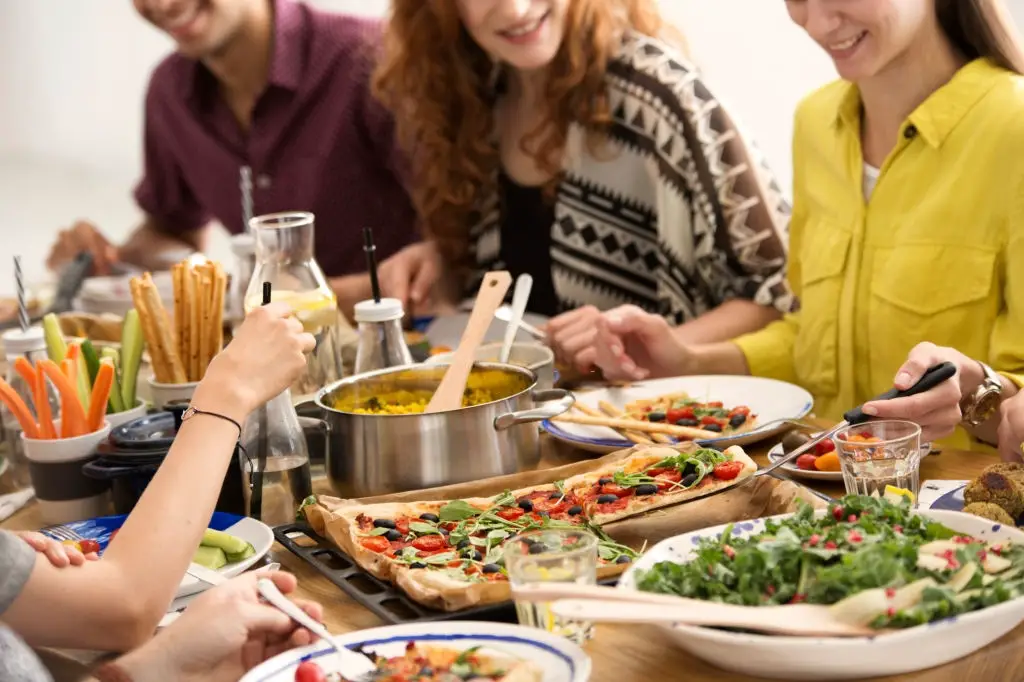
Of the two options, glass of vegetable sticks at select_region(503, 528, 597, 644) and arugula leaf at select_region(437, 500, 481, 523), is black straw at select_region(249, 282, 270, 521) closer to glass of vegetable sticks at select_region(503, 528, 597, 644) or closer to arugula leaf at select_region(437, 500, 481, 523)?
arugula leaf at select_region(437, 500, 481, 523)

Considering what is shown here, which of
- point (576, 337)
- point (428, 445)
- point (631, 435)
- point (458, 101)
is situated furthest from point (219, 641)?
point (458, 101)

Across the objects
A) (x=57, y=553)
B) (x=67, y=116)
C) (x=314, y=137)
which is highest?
(x=67, y=116)

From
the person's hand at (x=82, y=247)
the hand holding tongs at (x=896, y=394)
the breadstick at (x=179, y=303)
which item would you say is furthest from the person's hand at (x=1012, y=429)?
the person's hand at (x=82, y=247)

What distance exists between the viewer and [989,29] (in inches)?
83.4

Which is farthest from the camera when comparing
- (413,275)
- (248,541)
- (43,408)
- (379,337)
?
(413,275)

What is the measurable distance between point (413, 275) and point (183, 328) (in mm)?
893

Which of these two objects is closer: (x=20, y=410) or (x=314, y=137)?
(x=20, y=410)

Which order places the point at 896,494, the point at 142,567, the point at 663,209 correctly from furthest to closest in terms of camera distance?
the point at 663,209
the point at 896,494
the point at 142,567

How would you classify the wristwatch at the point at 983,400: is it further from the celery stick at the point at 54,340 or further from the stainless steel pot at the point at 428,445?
the celery stick at the point at 54,340

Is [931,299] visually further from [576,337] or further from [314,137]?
[314,137]

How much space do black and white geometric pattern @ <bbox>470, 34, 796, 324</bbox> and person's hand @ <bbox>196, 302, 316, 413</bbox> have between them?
4.35ft

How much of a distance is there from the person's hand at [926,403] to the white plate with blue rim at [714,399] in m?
0.27

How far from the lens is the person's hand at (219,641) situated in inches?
48.3

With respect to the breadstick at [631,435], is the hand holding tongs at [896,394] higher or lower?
higher
